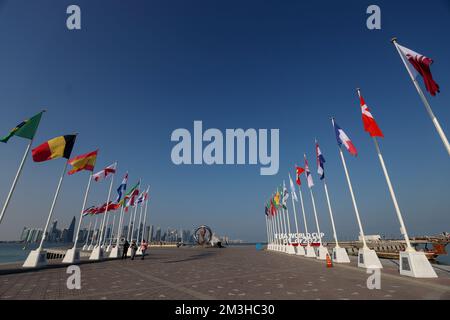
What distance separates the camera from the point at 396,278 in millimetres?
11867

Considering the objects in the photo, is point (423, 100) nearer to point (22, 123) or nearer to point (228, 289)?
point (228, 289)

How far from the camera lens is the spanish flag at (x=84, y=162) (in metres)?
20.3

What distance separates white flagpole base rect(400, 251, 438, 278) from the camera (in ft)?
38.5

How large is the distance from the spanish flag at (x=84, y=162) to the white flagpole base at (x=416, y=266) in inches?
937

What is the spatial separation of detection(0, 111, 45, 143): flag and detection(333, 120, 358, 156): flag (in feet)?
72.3

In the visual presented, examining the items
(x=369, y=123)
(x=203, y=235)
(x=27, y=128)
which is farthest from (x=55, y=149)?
(x=203, y=235)

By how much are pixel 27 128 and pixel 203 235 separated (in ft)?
224

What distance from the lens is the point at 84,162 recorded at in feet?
69.7

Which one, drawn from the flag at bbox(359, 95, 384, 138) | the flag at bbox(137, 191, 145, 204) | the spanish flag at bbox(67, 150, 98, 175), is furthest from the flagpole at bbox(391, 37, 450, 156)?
the flag at bbox(137, 191, 145, 204)

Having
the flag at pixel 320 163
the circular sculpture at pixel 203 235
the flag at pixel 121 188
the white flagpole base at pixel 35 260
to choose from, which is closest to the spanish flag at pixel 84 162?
the white flagpole base at pixel 35 260

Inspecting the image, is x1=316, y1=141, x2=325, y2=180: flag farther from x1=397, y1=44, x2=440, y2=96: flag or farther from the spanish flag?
the spanish flag

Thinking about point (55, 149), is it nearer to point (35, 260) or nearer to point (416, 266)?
point (35, 260)

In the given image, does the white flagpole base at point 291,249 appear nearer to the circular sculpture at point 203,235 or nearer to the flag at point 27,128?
the flag at point 27,128
